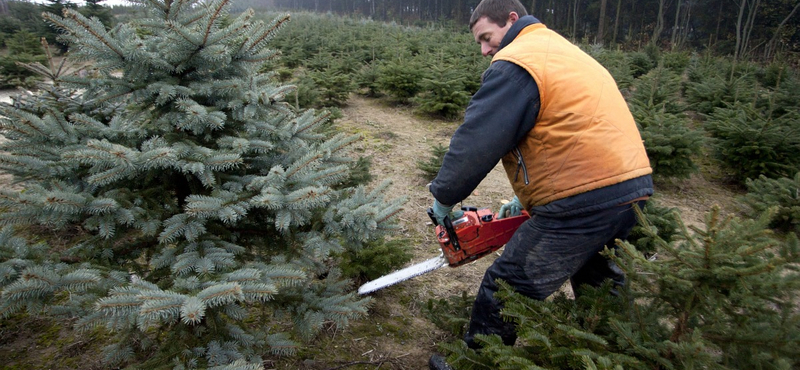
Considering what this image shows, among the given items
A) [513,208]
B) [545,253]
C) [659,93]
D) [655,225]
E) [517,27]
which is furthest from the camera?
[659,93]

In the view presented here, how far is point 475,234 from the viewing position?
2668 mm

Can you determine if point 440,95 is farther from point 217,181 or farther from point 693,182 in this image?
point 217,181

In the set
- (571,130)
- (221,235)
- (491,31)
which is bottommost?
(221,235)

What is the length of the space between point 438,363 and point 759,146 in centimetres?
583

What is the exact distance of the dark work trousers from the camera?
223cm

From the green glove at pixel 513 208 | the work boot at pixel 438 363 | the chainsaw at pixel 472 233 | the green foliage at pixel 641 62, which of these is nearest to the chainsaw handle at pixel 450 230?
the chainsaw at pixel 472 233

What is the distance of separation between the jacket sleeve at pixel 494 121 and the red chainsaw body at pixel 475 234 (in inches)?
18.9

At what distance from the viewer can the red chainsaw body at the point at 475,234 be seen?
2.66 meters

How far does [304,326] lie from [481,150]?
139 centimetres

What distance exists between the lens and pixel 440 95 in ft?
29.0

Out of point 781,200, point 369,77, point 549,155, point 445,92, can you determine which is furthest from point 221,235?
point 369,77

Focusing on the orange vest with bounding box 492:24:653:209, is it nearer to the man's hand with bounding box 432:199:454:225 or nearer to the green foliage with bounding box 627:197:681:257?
the man's hand with bounding box 432:199:454:225

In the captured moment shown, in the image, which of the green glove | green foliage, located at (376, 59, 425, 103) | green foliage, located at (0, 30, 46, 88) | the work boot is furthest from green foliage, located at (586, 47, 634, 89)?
green foliage, located at (0, 30, 46, 88)

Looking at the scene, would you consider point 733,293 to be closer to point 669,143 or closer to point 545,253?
point 545,253
